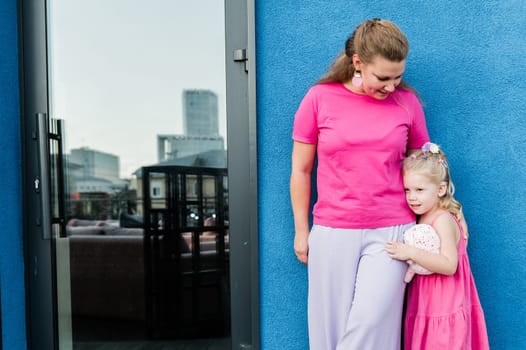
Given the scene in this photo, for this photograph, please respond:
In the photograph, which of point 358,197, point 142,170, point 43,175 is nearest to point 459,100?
point 358,197

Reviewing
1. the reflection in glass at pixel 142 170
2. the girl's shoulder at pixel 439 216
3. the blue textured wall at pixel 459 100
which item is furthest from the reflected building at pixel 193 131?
the girl's shoulder at pixel 439 216

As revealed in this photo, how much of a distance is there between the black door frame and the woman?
0.37 meters

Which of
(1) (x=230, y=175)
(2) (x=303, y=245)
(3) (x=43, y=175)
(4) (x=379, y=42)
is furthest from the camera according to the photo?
(3) (x=43, y=175)

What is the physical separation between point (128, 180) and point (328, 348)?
5138 mm

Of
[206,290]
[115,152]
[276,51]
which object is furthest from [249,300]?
[115,152]

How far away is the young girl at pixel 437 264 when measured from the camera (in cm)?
135

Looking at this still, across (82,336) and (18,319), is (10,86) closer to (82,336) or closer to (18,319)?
(18,319)

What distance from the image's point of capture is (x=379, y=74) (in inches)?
50.6

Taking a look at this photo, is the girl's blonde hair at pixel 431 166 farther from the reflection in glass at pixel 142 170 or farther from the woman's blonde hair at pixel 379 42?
the reflection in glass at pixel 142 170

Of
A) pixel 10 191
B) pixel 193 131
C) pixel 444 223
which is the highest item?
pixel 193 131

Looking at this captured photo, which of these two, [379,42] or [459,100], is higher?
[379,42]

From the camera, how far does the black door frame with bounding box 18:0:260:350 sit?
175 cm

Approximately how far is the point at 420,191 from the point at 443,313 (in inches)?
15.1

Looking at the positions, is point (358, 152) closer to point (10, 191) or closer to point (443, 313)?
point (443, 313)
